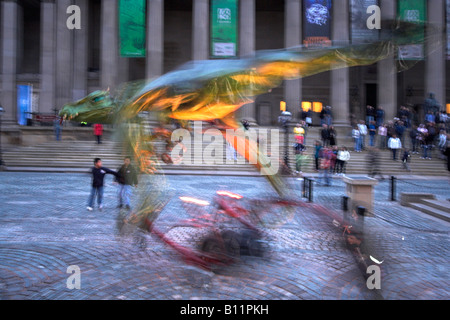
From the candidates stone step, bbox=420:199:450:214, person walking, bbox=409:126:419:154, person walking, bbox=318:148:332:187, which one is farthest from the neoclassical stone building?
stone step, bbox=420:199:450:214

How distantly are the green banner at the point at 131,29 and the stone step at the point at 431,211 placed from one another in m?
20.2

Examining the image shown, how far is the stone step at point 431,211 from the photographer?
989cm

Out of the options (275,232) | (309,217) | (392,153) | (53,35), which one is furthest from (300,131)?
(53,35)

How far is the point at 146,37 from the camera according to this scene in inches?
1093

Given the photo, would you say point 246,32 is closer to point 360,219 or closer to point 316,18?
point 316,18

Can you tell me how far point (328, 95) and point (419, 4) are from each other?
12.0m

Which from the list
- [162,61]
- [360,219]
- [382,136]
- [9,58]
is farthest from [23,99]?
[360,219]

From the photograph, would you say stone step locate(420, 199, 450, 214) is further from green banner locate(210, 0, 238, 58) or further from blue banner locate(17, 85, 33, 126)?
blue banner locate(17, 85, 33, 126)

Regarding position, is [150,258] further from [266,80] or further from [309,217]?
[309,217]

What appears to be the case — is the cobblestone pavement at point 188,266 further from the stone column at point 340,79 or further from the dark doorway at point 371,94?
the dark doorway at point 371,94

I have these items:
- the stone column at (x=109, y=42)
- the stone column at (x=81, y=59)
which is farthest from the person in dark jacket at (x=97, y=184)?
the stone column at (x=81, y=59)

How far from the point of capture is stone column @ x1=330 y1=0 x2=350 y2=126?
2634 cm

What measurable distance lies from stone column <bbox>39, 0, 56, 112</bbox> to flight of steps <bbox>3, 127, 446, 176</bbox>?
7.45 metres

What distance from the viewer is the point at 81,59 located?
31.3 meters
